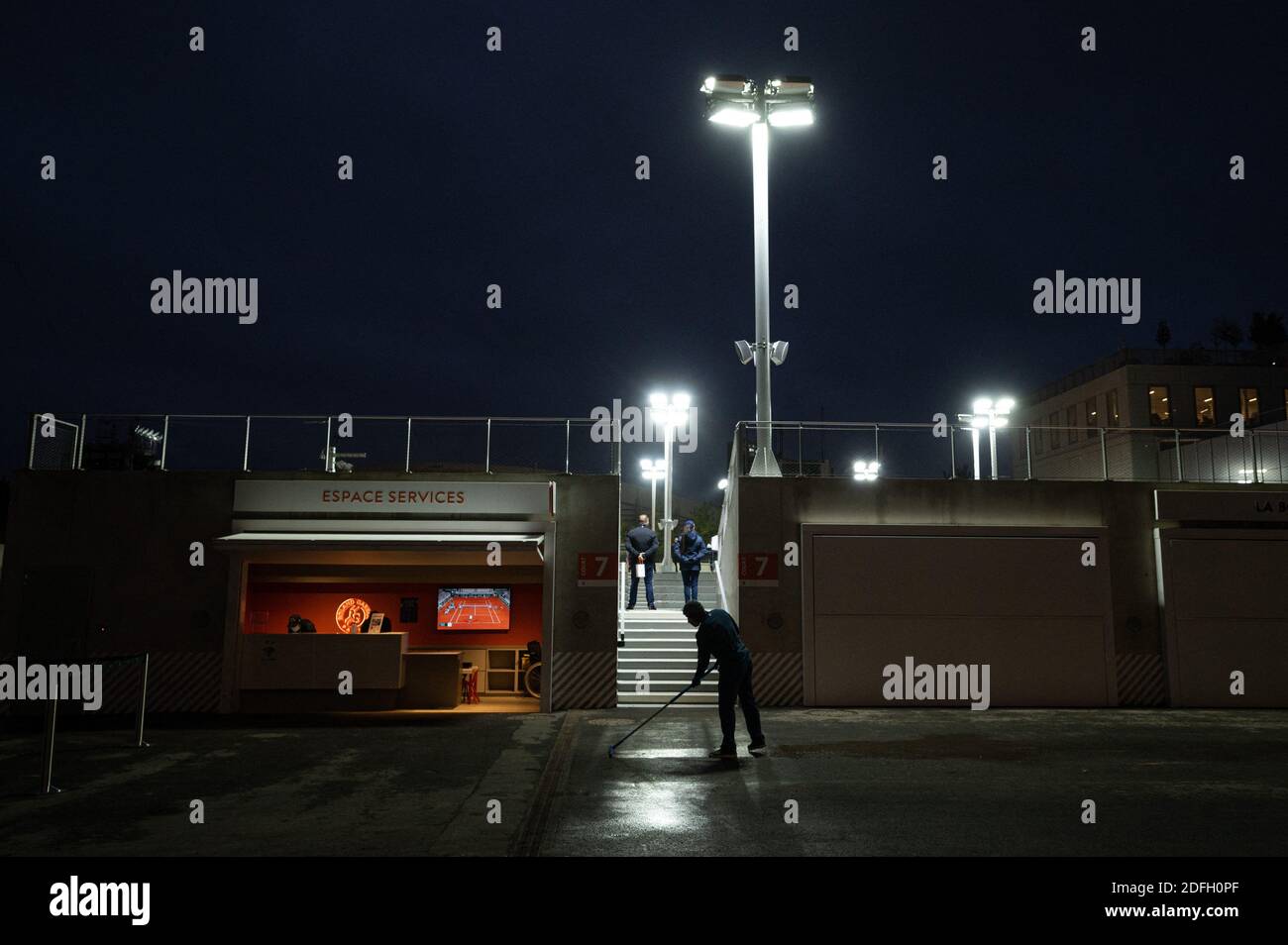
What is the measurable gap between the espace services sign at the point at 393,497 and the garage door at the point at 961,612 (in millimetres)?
4965

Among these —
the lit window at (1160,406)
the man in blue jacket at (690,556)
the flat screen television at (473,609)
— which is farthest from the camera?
the lit window at (1160,406)

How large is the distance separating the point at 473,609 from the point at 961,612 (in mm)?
9005

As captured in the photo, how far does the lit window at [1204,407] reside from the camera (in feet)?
124

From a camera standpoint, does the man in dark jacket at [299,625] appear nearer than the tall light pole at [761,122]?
Yes

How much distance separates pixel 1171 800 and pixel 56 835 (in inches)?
359

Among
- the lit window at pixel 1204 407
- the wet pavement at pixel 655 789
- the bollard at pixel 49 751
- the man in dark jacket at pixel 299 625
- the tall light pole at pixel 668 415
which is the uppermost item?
the lit window at pixel 1204 407

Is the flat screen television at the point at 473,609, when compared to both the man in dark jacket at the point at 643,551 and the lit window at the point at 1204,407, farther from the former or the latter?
the lit window at the point at 1204,407

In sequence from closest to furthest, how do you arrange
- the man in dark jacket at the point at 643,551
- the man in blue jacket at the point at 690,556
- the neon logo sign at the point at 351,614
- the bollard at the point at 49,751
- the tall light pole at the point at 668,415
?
the bollard at the point at 49,751 < the man in blue jacket at the point at 690,556 < the neon logo sign at the point at 351,614 < the man in dark jacket at the point at 643,551 < the tall light pole at the point at 668,415

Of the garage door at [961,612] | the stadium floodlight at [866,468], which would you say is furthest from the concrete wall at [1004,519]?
the stadium floodlight at [866,468]

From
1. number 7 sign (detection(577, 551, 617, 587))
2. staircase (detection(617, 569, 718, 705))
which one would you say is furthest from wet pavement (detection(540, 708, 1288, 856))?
number 7 sign (detection(577, 551, 617, 587))

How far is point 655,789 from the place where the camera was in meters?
7.67

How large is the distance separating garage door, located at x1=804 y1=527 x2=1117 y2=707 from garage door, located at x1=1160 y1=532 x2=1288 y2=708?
1210 millimetres

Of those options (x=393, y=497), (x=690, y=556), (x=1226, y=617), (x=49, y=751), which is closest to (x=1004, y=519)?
(x=1226, y=617)
